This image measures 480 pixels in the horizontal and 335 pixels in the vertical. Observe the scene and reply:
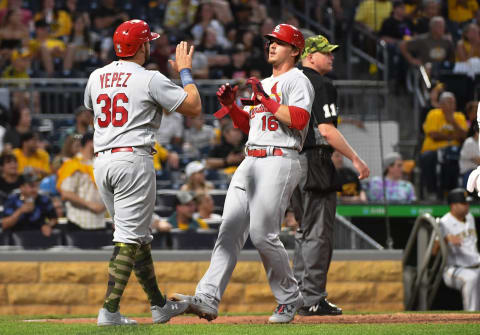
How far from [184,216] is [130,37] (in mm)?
4398

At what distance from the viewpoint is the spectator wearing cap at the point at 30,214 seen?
405 inches

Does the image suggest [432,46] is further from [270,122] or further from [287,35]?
[270,122]

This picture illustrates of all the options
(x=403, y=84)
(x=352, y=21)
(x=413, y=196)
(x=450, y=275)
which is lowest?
(x=450, y=275)

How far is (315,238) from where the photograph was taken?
764 centimetres

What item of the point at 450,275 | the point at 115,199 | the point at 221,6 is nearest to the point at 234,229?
the point at 115,199

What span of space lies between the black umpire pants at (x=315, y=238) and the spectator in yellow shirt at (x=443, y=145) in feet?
14.5

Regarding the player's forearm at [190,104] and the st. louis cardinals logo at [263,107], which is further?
the st. louis cardinals logo at [263,107]

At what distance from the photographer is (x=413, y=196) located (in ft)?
38.2

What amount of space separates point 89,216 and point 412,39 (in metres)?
7.12

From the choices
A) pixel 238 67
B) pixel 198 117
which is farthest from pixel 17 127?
pixel 238 67

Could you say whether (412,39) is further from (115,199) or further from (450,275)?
(115,199)

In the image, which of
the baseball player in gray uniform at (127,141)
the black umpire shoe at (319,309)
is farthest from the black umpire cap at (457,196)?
the baseball player in gray uniform at (127,141)

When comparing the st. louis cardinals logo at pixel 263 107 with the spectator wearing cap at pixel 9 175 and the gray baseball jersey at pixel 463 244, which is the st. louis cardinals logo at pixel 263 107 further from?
the spectator wearing cap at pixel 9 175

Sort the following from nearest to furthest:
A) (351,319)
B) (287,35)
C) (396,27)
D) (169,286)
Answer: (287,35) → (351,319) → (169,286) → (396,27)
